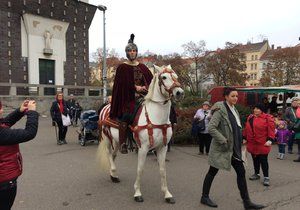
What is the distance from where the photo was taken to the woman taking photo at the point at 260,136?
6422 millimetres

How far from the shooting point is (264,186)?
20.9 feet

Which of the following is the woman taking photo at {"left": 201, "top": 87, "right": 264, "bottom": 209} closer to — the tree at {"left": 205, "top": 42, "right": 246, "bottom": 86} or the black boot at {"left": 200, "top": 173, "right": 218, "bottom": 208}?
the black boot at {"left": 200, "top": 173, "right": 218, "bottom": 208}

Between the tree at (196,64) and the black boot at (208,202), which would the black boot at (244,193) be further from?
the tree at (196,64)

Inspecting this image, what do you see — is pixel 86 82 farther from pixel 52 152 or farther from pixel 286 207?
pixel 286 207

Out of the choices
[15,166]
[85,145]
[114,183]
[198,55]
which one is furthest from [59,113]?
[198,55]

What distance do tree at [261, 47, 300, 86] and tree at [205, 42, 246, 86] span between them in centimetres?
808

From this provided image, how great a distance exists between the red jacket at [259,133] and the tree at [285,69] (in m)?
44.2

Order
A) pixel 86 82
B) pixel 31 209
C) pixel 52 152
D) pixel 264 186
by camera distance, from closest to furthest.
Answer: pixel 31 209
pixel 264 186
pixel 52 152
pixel 86 82

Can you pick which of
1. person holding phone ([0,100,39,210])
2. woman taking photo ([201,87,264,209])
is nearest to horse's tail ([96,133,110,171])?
woman taking photo ([201,87,264,209])

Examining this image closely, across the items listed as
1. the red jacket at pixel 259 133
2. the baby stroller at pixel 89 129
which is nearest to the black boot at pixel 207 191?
the red jacket at pixel 259 133

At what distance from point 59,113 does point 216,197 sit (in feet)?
25.2

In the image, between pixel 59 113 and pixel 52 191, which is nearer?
pixel 52 191

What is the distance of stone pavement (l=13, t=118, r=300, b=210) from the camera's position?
5281 mm

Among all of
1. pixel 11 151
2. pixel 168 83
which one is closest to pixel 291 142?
pixel 168 83
